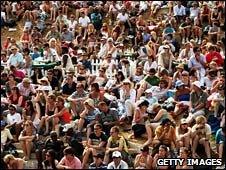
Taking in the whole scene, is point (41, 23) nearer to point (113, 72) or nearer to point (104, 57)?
point (104, 57)

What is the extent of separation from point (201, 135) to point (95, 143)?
1.91 metres

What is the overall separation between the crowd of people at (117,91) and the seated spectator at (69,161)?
2 centimetres

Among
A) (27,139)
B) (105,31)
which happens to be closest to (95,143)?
(27,139)

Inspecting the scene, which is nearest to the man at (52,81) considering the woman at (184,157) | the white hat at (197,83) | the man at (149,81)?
the man at (149,81)

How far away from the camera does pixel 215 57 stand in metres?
16.4

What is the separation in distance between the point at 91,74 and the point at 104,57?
132cm

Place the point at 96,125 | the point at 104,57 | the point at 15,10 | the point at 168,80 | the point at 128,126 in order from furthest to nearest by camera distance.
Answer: the point at 15,10 < the point at 104,57 < the point at 168,80 < the point at 128,126 < the point at 96,125

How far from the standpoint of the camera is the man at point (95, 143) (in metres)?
11.9

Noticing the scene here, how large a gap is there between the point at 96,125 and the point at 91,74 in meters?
4.18

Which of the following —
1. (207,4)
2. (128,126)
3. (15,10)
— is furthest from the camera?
(15,10)

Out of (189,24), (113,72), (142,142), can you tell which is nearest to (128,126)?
(142,142)

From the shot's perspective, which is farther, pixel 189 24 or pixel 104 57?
pixel 189 24

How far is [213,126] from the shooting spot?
41.7 feet

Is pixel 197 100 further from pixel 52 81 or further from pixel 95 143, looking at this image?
pixel 52 81
